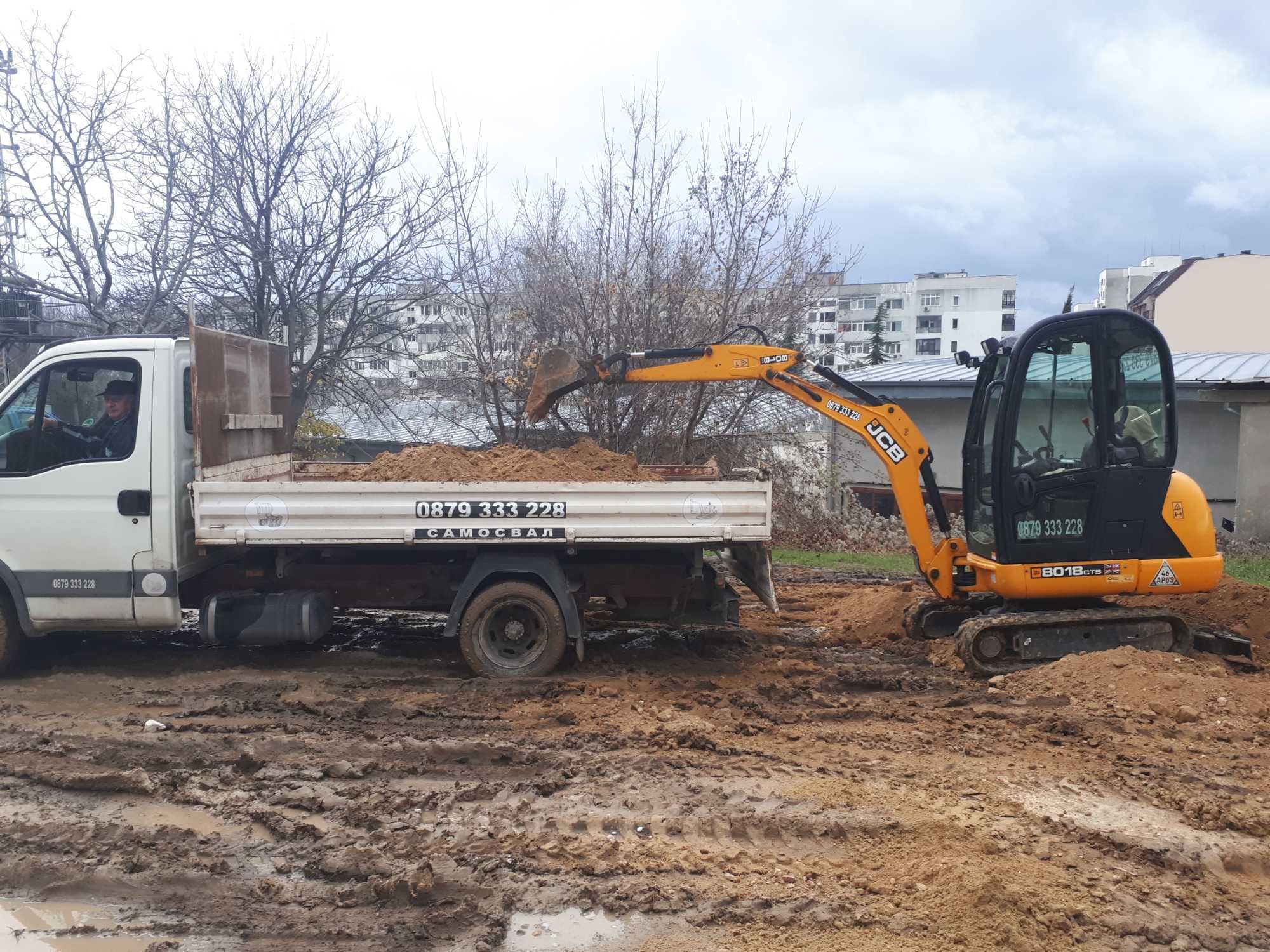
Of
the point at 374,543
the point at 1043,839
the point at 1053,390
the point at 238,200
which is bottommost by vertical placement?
the point at 1043,839

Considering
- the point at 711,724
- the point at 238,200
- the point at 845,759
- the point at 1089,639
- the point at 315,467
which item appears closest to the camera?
the point at 845,759

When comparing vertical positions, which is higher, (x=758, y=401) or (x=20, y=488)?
(x=758, y=401)

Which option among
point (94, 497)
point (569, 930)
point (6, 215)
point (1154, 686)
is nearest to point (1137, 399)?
point (1154, 686)

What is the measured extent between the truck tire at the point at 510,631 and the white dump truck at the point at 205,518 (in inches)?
0.5

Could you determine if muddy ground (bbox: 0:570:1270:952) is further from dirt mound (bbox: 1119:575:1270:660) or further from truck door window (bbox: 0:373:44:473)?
truck door window (bbox: 0:373:44:473)

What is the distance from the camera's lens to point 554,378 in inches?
323

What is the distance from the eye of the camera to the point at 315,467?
863 centimetres

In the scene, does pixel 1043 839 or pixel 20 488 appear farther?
pixel 20 488

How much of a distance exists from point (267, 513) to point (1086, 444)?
604cm

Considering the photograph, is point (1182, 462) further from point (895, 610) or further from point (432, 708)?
point (432, 708)

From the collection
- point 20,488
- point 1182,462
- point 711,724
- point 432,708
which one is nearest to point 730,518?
point 711,724

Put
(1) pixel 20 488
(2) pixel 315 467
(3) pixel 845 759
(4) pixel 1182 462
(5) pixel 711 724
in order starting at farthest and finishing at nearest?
(4) pixel 1182 462 < (2) pixel 315 467 < (1) pixel 20 488 < (5) pixel 711 724 < (3) pixel 845 759

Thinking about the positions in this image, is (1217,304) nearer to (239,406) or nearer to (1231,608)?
(1231,608)

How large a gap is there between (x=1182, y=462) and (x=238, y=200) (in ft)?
58.8
